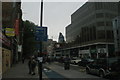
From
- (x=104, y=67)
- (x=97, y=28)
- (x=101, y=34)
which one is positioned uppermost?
(x=97, y=28)

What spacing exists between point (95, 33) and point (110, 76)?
1621 inches

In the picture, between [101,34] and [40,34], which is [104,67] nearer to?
[40,34]

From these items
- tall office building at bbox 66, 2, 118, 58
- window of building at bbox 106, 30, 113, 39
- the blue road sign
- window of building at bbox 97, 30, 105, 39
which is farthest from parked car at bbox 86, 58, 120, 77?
window of building at bbox 106, 30, 113, 39

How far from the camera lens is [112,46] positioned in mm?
52156

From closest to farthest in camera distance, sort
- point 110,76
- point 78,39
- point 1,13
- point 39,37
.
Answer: point 39,37 < point 110,76 < point 1,13 < point 78,39

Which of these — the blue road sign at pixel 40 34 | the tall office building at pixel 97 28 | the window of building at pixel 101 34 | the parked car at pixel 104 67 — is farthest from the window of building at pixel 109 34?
the blue road sign at pixel 40 34

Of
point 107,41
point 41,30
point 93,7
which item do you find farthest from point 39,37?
point 93,7

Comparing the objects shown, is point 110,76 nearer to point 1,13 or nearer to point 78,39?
point 1,13

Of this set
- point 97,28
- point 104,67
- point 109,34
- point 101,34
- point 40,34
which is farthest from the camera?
point 97,28

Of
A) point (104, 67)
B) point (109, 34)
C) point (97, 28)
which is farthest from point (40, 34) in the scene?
point (109, 34)

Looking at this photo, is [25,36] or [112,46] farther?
[25,36]

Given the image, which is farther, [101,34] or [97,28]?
[97,28]

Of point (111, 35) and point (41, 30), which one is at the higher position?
point (111, 35)

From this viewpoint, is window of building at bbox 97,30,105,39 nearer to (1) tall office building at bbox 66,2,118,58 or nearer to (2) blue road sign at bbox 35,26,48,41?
(1) tall office building at bbox 66,2,118,58
